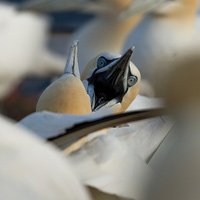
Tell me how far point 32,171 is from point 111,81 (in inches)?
17.9

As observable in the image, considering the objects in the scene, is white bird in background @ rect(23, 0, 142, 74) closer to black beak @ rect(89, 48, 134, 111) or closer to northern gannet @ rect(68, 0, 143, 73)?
northern gannet @ rect(68, 0, 143, 73)

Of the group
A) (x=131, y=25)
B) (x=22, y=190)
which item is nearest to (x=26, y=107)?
(x=131, y=25)

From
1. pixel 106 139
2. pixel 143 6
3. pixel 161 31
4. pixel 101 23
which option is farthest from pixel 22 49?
pixel 106 139

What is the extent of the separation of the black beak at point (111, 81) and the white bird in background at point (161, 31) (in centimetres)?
48

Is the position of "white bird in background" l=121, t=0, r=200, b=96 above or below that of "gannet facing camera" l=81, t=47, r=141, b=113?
above

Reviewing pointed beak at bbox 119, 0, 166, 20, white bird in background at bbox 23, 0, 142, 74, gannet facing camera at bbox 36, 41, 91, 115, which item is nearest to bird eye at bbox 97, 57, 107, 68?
gannet facing camera at bbox 36, 41, 91, 115

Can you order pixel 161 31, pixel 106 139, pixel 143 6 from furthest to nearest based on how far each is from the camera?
pixel 143 6 < pixel 161 31 < pixel 106 139

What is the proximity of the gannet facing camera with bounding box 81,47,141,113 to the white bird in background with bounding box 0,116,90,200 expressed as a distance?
14.1 inches

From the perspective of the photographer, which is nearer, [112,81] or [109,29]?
[112,81]

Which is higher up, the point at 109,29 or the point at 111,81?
the point at 109,29

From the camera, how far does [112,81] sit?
103 centimetres

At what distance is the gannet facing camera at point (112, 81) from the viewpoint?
39.1 inches

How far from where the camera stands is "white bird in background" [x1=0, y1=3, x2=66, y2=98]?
3.32 metres

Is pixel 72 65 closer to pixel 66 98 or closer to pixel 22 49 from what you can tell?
pixel 66 98
